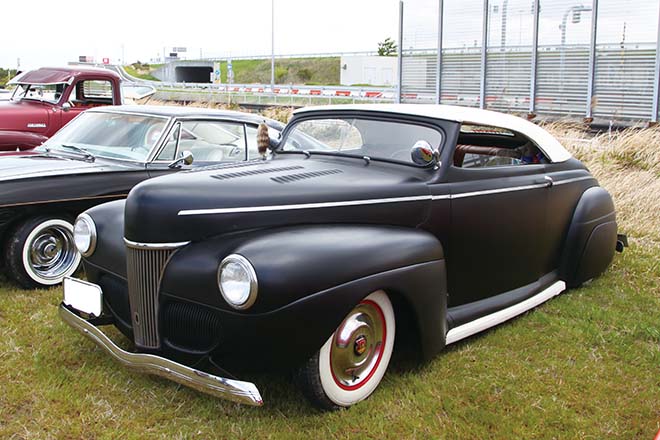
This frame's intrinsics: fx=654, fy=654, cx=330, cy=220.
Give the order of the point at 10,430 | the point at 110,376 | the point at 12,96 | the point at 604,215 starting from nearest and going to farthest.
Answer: the point at 10,430
the point at 110,376
the point at 604,215
the point at 12,96

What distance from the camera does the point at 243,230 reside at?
3.35 meters

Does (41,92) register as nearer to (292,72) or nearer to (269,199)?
(269,199)

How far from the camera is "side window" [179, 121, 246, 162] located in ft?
20.3

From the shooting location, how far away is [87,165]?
227 inches

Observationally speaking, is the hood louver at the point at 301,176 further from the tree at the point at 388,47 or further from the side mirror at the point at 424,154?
the tree at the point at 388,47

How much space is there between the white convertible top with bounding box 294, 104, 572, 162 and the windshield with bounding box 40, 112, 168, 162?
73.7 inches

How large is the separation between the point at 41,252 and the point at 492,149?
12.3ft

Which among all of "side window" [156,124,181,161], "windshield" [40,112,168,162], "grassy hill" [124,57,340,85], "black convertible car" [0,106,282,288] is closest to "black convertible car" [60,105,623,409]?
"black convertible car" [0,106,282,288]

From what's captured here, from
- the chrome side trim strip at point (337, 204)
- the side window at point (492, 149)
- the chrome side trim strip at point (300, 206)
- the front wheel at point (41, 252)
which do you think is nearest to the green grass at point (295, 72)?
the side window at point (492, 149)

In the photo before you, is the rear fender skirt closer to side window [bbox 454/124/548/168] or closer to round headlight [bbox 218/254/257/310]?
side window [bbox 454/124/548/168]

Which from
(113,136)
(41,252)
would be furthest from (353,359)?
(113,136)

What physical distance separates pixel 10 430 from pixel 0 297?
2163 mm

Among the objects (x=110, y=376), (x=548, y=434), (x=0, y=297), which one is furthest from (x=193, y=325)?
(x=0, y=297)

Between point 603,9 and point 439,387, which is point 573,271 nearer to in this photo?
point 439,387
